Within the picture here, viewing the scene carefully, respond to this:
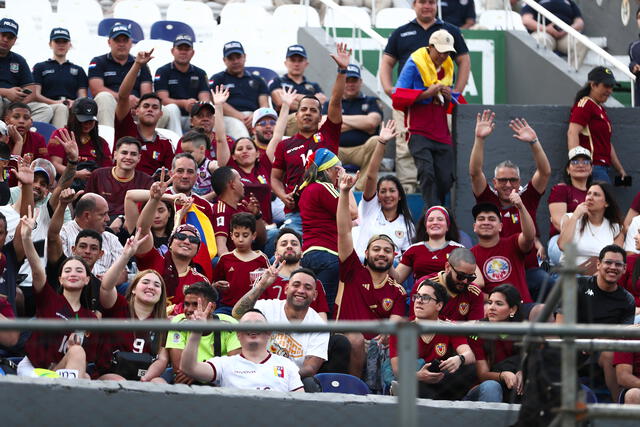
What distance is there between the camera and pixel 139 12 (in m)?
17.5

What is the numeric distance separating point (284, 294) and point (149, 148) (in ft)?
10.00

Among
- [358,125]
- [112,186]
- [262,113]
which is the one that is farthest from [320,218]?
[358,125]

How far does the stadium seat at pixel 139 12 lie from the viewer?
17.3m

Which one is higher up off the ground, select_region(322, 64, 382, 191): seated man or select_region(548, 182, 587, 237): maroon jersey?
select_region(322, 64, 382, 191): seated man

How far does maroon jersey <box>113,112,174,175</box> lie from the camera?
1201 centimetres

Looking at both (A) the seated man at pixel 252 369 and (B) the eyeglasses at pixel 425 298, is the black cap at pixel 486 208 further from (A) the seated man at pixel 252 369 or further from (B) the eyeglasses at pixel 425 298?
(A) the seated man at pixel 252 369

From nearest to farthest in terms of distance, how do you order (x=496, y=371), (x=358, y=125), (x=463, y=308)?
(x=496, y=371), (x=463, y=308), (x=358, y=125)

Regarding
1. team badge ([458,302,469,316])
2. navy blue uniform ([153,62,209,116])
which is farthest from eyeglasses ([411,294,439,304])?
navy blue uniform ([153,62,209,116])

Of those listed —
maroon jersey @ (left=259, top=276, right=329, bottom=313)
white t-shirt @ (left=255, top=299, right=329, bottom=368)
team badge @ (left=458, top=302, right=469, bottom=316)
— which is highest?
maroon jersey @ (left=259, top=276, right=329, bottom=313)

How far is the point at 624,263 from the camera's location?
32.8 ft

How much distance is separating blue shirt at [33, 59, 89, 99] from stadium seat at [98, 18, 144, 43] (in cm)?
279

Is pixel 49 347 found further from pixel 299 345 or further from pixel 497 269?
pixel 497 269

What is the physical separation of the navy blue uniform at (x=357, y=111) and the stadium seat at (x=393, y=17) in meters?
3.27

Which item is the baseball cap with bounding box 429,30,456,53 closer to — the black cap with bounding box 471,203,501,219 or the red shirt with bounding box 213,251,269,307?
the black cap with bounding box 471,203,501,219
